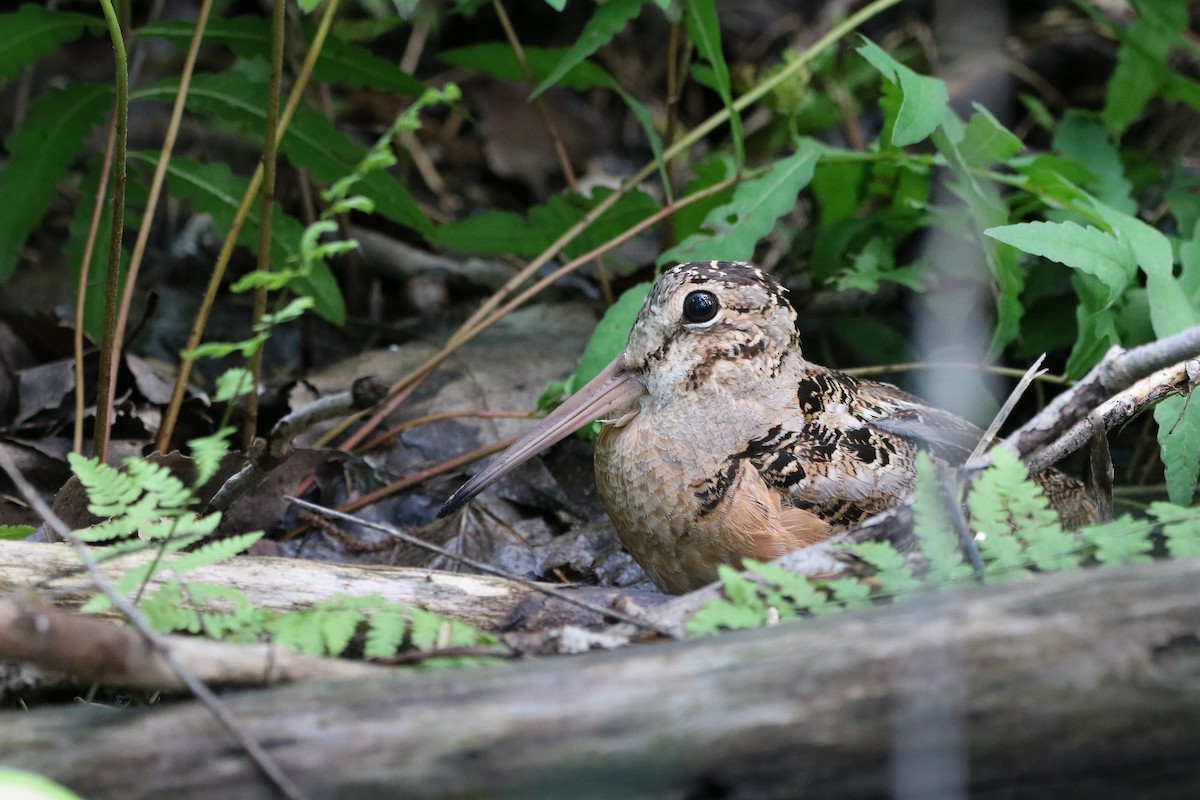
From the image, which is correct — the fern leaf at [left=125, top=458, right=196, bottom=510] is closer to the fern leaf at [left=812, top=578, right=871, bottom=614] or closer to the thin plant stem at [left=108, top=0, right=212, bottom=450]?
the fern leaf at [left=812, top=578, right=871, bottom=614]

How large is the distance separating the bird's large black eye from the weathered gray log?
4.57 feet

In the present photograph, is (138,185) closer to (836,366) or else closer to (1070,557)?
(836,366)

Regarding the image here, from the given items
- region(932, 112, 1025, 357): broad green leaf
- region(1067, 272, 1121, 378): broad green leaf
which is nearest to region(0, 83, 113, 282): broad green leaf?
region(932, 112, 1025, 357): broad green leaf

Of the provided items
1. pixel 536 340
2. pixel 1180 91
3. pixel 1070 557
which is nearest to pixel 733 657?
pixel 1070 557

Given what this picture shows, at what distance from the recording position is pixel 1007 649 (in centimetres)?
183

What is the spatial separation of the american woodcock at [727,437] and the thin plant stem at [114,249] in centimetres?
89

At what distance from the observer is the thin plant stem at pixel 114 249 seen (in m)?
2.79

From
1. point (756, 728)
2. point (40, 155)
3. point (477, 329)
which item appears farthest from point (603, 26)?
point (756, 728)

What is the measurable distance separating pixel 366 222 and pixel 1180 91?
3.00 m

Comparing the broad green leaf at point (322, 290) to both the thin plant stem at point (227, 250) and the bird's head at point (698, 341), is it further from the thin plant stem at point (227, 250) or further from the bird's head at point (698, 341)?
the bird's head at point (698, 341)

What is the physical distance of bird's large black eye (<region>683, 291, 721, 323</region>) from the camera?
10.3 feet

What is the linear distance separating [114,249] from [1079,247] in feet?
7.56

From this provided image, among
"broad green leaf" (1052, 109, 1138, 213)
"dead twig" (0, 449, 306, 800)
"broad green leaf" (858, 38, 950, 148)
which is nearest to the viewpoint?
"dead twig" (0, 449, 306, 800)

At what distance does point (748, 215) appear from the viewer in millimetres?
3553
